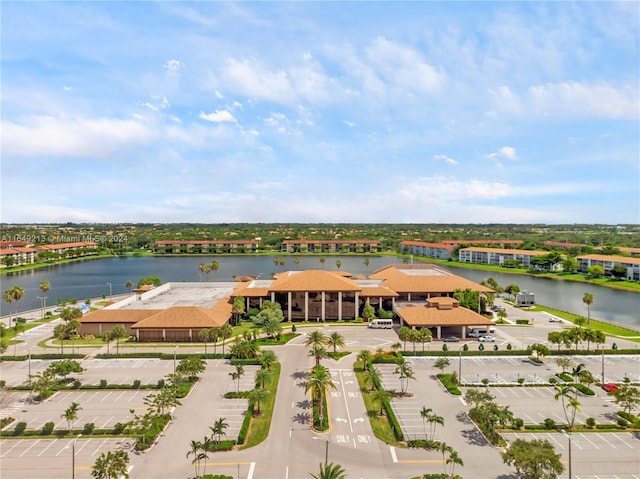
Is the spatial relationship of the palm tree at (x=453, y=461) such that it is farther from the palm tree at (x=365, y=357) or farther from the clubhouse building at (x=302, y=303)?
the clubhouse building at (x=302, y=303)

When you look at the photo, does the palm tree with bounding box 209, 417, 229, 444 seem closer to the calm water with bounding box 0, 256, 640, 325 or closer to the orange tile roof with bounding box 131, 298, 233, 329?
the orange tile roof with bounding box 131, 298, 233, 329

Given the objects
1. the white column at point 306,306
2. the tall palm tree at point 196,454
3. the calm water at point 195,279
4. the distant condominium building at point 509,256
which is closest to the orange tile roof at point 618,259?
the calm water at point 195,279

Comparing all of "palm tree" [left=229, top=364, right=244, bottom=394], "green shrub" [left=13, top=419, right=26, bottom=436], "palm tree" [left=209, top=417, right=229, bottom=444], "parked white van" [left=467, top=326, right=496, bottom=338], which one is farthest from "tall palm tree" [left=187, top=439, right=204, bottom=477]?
"parked white van" [left=467, top=326, right=496, bottom=338]

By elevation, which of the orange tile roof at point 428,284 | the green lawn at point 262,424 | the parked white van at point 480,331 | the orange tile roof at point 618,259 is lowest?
the green lawn at point 262,424

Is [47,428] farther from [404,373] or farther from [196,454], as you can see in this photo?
[404,373]

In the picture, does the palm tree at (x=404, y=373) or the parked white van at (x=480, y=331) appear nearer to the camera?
the palm tree at (x=404, y=373)

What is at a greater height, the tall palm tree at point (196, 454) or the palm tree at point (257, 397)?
the palm tree at point (257, 397)
